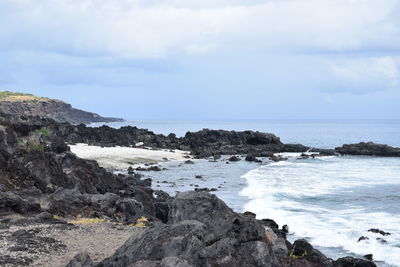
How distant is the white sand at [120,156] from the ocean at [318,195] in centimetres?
455

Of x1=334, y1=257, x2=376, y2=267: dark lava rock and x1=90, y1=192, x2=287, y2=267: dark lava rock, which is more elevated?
x1=90, y1=192, x2=287, y2=267: dark lava rock

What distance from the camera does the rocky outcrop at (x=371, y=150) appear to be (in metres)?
83.2

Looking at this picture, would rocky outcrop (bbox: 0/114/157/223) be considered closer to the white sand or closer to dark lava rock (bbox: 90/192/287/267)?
dark lava rock (bbox: 90/192/287/267)

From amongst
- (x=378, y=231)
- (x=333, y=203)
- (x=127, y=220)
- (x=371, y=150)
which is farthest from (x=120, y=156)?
(x=127, y=220)

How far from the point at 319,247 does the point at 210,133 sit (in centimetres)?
7562

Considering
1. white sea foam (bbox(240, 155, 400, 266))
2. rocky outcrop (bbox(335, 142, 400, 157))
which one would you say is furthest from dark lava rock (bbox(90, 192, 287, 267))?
rocky outcrop (bbox(335, 142, 400, 157))

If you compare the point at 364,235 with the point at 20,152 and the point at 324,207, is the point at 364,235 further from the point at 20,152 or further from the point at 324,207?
the point at 20,152

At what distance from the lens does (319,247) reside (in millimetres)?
22516

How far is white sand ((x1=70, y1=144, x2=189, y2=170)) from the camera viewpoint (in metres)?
59.4

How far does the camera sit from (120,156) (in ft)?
212

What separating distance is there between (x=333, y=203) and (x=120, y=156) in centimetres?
3607

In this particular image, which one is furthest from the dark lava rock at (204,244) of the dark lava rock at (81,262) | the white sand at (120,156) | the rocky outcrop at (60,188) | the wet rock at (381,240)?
the white sand at (120,156)

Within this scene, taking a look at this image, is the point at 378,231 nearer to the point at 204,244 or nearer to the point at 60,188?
the point at 60,188

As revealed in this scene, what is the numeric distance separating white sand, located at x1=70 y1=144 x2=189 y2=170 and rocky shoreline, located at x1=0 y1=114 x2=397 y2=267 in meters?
17.5
